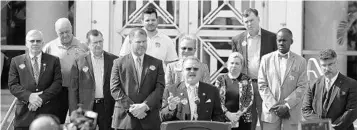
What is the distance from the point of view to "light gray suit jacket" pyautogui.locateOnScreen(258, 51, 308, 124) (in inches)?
402

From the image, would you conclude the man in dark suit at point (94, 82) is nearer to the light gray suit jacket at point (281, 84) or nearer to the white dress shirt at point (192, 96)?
the white dress shirt at point (192, 96)

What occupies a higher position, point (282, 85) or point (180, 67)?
point (180, 67)

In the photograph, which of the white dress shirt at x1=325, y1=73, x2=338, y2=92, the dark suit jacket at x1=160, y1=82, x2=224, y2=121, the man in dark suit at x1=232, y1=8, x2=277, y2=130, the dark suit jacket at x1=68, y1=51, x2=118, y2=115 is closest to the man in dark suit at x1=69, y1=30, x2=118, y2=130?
the dark suit jacket at x1=68, y1=51, x2=118, y2=115

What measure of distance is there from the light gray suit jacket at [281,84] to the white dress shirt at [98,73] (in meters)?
1.91

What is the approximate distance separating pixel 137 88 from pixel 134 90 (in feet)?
0.14

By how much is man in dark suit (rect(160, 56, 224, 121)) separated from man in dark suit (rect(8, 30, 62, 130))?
1588 mm

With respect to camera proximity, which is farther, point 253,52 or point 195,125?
point 253,52

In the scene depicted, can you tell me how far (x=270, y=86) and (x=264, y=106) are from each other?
0.26m

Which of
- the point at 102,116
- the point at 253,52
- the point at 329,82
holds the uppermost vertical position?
the point at 253,52

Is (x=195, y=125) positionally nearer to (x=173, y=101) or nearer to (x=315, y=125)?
(x=315, y=125)

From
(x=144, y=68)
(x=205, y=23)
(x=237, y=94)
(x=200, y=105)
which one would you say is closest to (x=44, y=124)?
(x=200, y=105)

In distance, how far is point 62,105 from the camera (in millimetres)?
10461

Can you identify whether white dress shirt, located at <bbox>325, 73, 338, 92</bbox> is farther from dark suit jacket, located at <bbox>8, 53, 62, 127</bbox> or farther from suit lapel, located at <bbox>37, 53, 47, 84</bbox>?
suit lapel, located at <bbox>37, 53, 47, 84</bbox>

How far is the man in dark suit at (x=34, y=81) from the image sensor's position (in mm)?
10203
